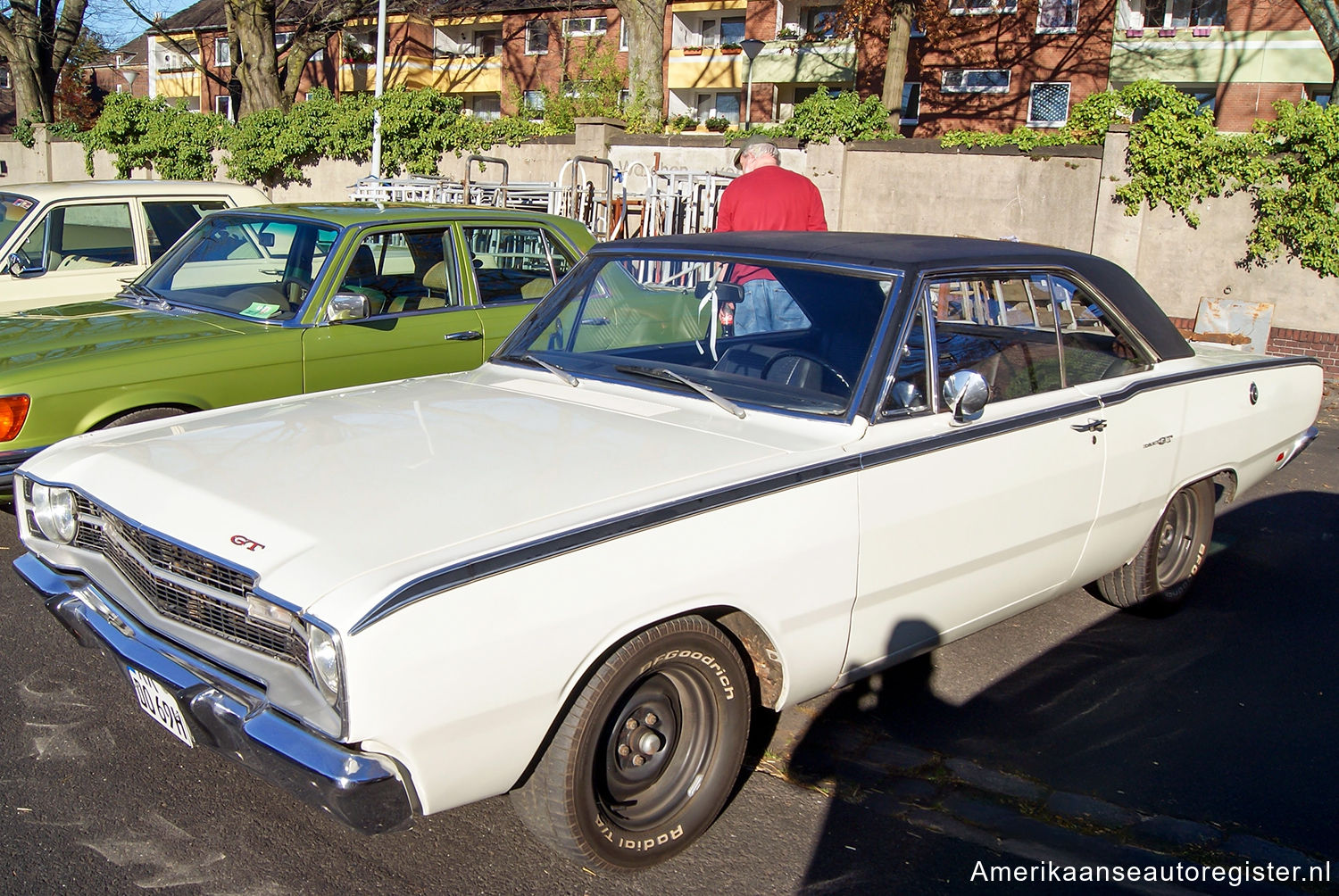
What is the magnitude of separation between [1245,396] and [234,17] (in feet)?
80.5

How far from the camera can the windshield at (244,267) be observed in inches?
233

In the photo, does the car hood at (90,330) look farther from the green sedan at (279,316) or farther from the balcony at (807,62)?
the balcony at (807,62)

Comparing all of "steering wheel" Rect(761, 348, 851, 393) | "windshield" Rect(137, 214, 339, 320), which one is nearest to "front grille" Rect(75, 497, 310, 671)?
"steering wheel" Rect(761, 348, 851, 393)

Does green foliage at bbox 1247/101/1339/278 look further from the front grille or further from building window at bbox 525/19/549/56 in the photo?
building window at bbox 525/19/549/56

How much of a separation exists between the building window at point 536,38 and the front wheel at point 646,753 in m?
42.7

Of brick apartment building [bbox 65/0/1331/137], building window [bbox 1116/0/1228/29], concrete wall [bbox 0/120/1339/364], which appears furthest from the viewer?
building window [bbox 1116/0/1228/29]

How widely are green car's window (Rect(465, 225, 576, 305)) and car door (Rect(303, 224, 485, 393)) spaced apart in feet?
0.49

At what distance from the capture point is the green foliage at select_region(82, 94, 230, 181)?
23.7 m

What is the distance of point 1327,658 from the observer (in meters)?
4.59

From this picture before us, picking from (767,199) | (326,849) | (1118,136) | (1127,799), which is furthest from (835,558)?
(1118,136)

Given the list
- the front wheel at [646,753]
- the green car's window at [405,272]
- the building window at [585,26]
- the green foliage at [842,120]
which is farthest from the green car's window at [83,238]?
the building window at [585,26]

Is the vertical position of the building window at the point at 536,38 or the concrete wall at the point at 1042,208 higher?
the building window at the point at 536,38

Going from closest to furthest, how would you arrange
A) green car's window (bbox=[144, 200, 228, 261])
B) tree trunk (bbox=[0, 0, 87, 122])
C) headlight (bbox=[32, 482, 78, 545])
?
headlight (bbox=[32, 482, 78, 545]) → green car's window (bbox=[144, 200, 228, 261]) → tree trunk (bbox=[0, 0, 87, 122])

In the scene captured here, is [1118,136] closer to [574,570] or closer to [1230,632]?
[1230,632]
